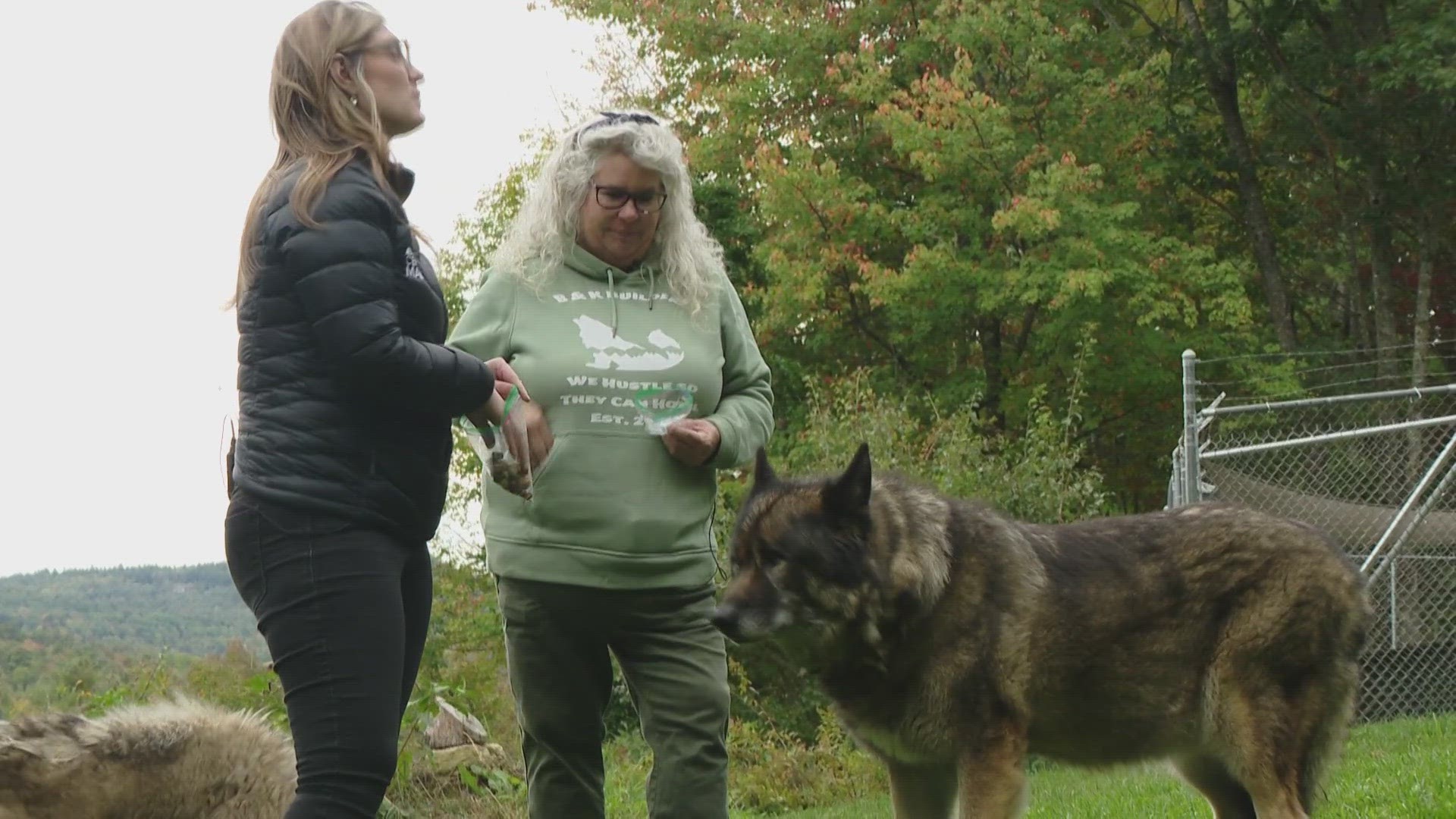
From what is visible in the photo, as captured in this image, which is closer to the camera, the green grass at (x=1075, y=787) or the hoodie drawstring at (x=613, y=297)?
the hoodie drawstring at (x=613, y=297)

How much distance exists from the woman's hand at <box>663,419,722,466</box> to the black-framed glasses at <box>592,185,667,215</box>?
59 centimetres

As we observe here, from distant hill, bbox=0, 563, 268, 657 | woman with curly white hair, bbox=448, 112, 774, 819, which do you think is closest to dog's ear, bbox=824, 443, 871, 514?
woman with curly white hair, bbox=448, 112, 774, 819

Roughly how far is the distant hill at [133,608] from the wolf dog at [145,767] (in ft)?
14.8

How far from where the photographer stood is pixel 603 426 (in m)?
3.76

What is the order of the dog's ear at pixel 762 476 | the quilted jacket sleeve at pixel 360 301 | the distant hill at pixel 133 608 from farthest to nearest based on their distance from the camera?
the distant hill at pixel 133 608, the dog's ear at pixel 762 476, the quilted jacket sleeve at pixel 360 301

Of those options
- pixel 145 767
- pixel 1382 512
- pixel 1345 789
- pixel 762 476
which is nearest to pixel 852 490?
pixel 762 476

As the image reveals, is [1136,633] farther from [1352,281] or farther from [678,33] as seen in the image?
[678,33]

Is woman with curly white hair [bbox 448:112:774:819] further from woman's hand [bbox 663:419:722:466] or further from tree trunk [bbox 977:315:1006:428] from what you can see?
tree trunk [bbox 977:315:1006:428]

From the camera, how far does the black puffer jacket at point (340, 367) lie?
2.91 metres

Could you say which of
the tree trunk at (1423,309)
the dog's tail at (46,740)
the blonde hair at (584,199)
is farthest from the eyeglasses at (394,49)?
the tree trunk at (1423,309)

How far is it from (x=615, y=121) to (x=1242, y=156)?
1705 centimetres

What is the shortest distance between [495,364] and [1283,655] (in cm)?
273

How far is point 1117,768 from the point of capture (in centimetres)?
472

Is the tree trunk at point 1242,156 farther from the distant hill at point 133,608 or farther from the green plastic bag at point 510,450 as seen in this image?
the green plastic bag at point 510,450
